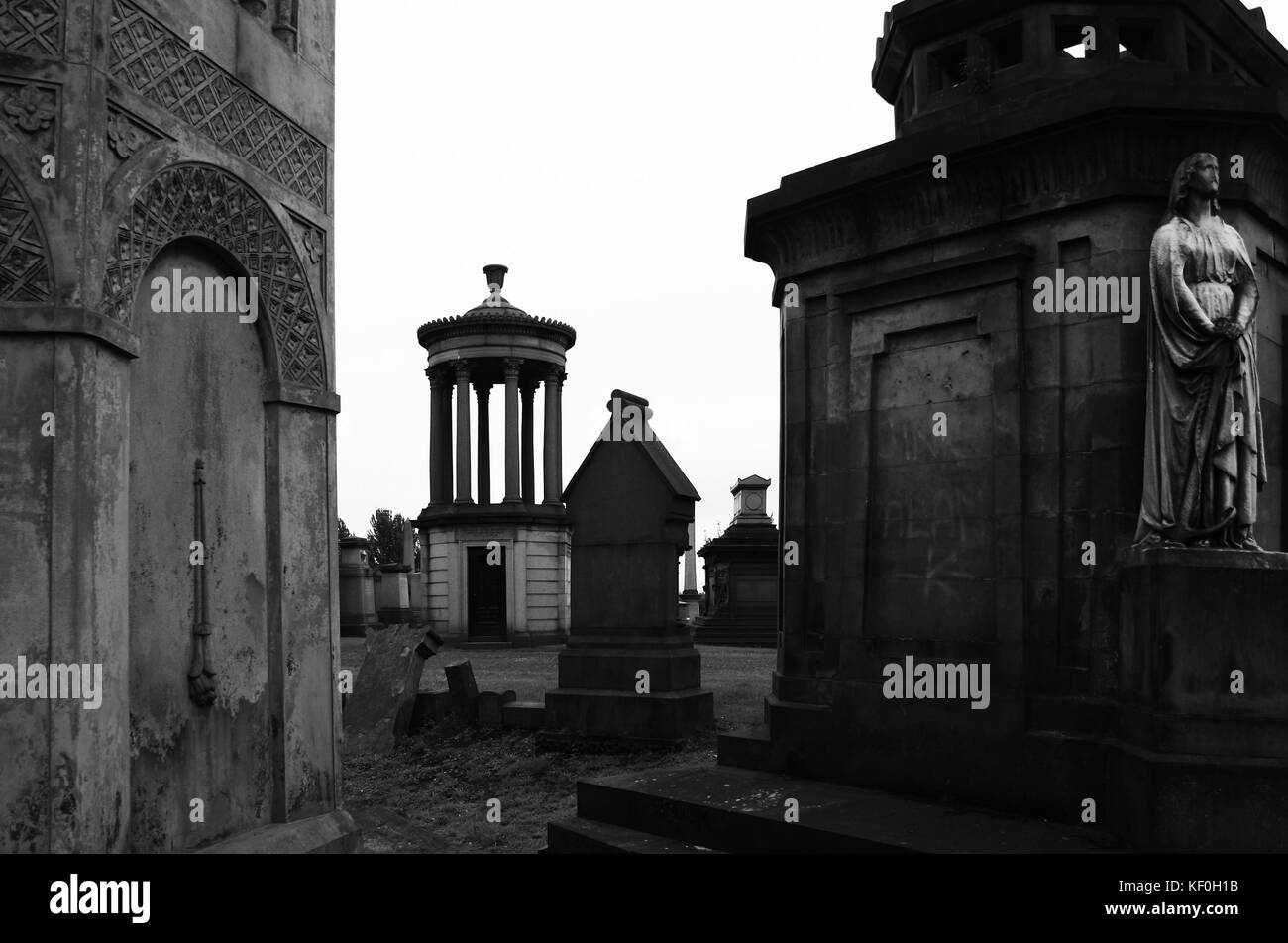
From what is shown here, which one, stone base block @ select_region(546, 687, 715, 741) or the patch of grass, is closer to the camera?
the patch of grass

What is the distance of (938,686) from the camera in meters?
7.31

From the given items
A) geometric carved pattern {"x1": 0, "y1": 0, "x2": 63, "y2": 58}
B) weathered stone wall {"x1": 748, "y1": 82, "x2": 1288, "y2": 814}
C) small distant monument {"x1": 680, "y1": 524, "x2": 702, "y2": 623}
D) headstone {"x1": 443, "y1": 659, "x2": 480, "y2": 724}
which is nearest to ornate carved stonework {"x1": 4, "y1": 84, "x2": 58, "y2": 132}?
geometric carved pattern {"x1": 0, "y1": 0, "x2": 63, "y2": 58}

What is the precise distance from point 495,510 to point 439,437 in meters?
3.21

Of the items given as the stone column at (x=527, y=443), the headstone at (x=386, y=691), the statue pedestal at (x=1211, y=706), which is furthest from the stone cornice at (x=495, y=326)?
the statue pedestal at (x=1211, y=706)

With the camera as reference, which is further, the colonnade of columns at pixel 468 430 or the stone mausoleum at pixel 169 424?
the colonnade of columns at pixel 468 430

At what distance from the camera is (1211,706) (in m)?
5.75

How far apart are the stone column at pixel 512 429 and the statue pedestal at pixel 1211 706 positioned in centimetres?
2643

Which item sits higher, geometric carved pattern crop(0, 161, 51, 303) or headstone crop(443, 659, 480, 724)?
geometric carved pattern crop(0, 161, 51, 303)

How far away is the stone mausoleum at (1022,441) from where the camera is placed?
581 cm

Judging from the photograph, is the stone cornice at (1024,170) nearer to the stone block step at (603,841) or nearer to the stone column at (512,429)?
the stone block step at (603,841)

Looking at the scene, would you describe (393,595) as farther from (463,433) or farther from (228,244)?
(228,244)

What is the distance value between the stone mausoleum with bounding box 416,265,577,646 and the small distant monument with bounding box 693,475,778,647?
4.65 metres

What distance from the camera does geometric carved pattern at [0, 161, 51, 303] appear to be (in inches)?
201

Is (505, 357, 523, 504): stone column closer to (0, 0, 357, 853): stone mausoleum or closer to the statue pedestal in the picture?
(0, 0, 357, 853): stone mausoleum
